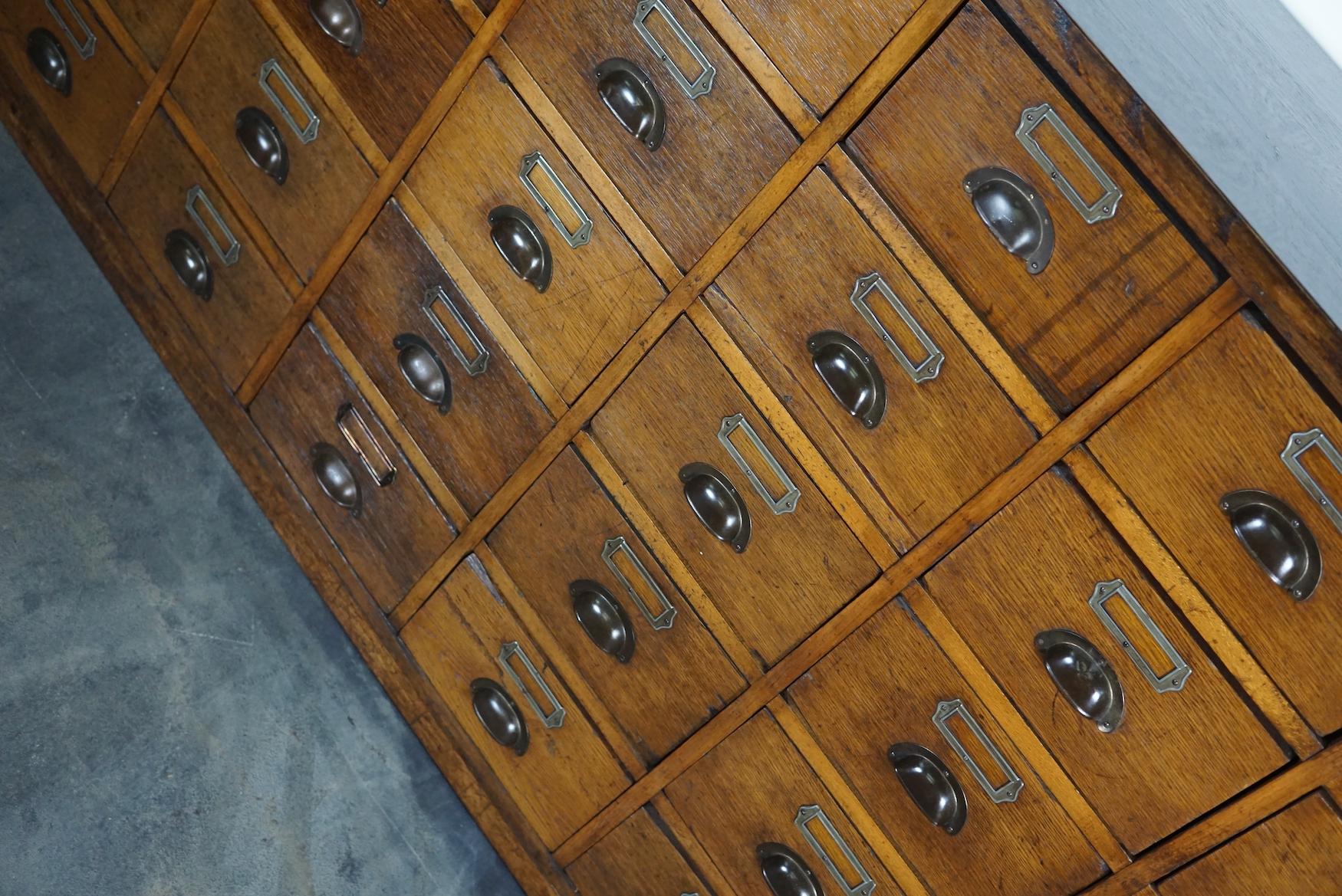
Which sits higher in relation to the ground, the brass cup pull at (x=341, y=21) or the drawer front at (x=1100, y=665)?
the brass cup pull at (x=341, y=21)

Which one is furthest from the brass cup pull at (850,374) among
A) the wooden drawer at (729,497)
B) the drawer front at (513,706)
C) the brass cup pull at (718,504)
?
the drawer front at (513,706)

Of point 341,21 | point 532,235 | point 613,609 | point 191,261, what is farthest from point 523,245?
point 191,261

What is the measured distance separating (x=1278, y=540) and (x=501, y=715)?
141cm

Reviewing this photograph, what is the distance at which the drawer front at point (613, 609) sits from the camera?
2010 mm

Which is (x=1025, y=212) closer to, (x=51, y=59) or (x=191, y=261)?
(x=191, y=261)

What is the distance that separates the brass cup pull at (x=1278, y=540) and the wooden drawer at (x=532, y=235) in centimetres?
86

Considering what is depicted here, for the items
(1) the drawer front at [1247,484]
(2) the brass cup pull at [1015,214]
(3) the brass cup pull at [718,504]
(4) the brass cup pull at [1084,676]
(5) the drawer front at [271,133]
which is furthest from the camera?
(5) the drawer front at [271,133]

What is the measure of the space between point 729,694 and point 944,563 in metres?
0.48

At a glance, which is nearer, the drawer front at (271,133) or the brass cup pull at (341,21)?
the brass cup pull at (341,21)

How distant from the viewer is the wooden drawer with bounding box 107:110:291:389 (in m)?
2.39

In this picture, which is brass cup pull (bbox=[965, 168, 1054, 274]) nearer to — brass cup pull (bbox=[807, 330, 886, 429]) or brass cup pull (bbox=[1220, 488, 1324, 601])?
brass cup pull (bbox=[807, 330, 886, 429])

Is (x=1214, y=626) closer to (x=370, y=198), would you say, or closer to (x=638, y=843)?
(x=638, y=843)

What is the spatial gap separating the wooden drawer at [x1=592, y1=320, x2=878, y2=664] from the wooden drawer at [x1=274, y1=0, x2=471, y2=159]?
59cm

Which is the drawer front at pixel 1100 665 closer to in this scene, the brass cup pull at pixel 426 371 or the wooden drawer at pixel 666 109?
the wooden drawer at pixel 666 109
